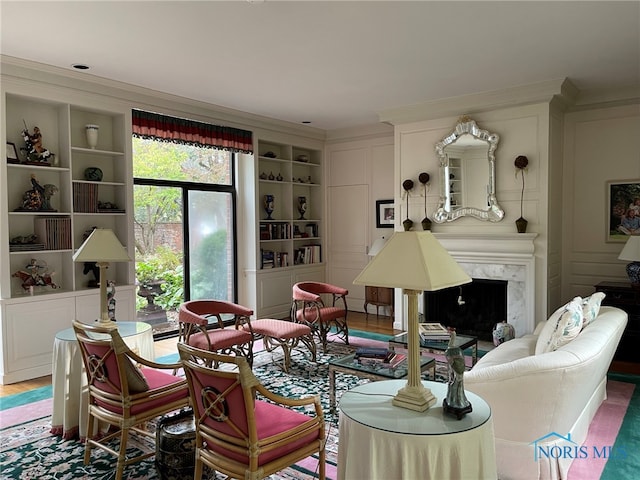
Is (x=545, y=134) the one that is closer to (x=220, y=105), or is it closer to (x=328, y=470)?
(x=220, y=105)

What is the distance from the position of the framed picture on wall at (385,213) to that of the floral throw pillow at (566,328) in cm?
398

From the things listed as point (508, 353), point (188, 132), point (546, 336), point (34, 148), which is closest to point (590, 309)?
point (546, 336)

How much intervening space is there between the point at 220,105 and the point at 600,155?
454 centimetres

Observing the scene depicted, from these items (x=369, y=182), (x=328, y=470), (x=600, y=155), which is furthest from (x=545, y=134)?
(x=328, y=470)

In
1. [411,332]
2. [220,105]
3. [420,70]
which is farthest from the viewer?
[220,105]

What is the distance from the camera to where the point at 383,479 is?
1.78 meters

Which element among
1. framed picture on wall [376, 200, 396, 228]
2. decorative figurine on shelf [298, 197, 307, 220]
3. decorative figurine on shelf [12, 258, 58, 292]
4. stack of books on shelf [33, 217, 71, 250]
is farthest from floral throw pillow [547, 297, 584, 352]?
decorative figurine on shelf [298, 197, 307, 220]

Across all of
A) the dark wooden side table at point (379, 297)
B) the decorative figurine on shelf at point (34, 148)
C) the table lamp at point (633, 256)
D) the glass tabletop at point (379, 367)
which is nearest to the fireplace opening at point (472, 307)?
the dark wooden side table at point (379, 297)

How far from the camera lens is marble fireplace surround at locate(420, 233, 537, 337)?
5242 mm

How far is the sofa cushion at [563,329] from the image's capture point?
3.01m

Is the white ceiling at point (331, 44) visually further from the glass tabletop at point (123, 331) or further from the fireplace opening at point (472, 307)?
the fireplace opening at point (472, 307)

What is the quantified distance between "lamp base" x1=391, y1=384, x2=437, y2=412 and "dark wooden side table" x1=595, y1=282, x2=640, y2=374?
364cm

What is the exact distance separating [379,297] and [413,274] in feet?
16.7

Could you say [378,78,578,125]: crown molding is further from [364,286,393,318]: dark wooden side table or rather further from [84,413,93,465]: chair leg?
[84,413,93,465]: chair leg
